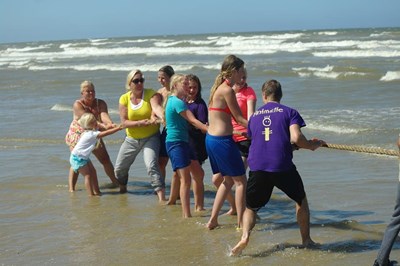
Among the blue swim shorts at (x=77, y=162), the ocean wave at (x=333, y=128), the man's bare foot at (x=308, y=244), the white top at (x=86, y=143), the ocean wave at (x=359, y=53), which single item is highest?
the white top at (x=86, y=143)

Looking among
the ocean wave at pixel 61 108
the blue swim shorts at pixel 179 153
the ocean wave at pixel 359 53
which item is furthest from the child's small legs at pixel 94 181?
the ocean wave at pixel 359 53

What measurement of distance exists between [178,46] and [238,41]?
522 centimetres

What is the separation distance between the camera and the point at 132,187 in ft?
28.4

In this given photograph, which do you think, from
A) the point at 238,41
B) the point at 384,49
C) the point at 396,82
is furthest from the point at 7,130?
the point at 238,41

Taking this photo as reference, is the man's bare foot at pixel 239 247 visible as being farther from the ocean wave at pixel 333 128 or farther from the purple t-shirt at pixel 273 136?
the ocean wave at pixel 333 128

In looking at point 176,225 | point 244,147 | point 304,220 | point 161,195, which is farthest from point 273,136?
point 161,195

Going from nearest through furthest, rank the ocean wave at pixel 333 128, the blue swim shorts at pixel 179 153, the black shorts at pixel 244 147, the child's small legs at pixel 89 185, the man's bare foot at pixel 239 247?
1. the man's bare foot at pixel 239 247
2. the black shorts at pixel 244 147
3. the blue swim shorts at pixel 179 153
4. the child's small legs at pixel 89 185
5. the ocean wave at pixel 333 128

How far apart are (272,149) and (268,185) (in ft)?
1.01

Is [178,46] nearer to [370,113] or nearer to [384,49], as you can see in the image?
[384,49]

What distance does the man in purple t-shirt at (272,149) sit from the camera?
5336 millimetres

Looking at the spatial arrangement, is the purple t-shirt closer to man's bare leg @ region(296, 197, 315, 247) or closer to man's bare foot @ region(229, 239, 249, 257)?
man's bare leg @ region(296, 197, 315, 247)

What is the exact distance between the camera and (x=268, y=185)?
17.9ft

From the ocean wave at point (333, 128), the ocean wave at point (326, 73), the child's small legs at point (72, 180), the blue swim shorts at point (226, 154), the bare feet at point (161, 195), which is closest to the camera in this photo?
the blue swim shorts at point (226, 154)

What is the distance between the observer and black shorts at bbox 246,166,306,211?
17.8 feet
